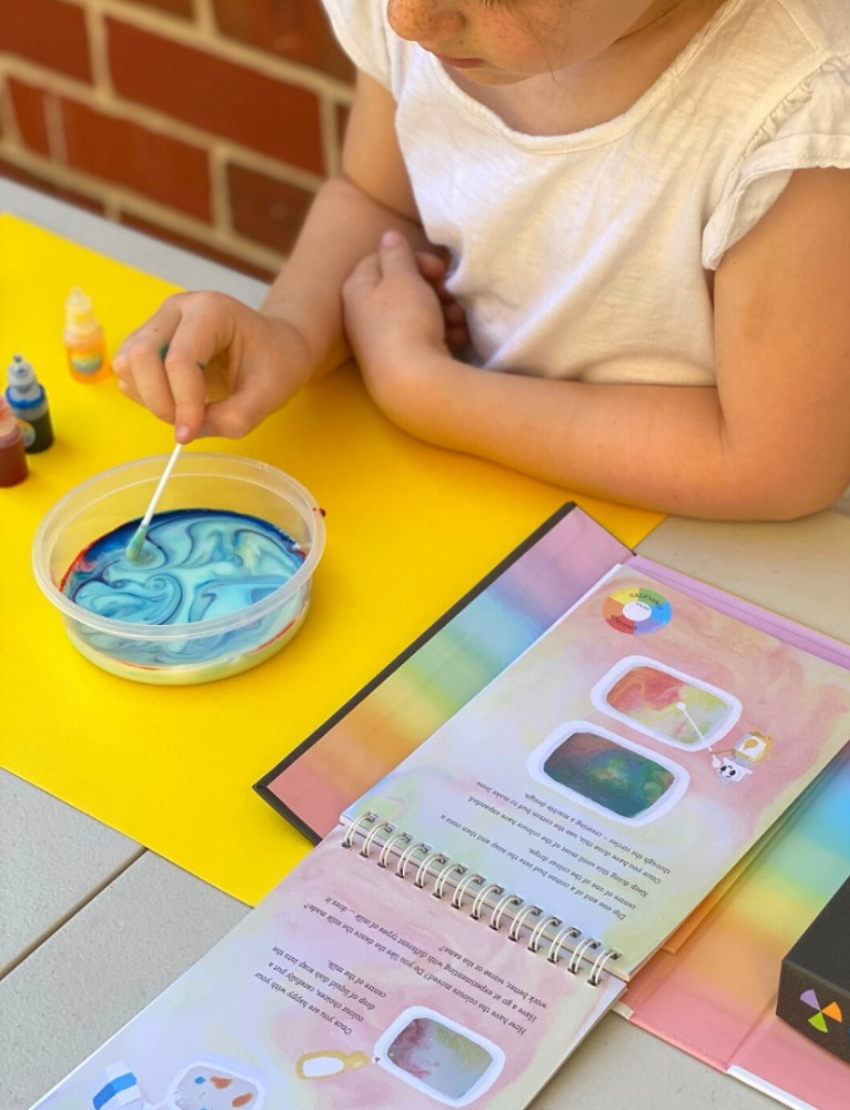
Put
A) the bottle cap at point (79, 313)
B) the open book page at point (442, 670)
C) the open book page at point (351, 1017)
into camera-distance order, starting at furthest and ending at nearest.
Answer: the bottle cap at point (79, 313), the open book page at point (442, 670), the open book page at point (351, 1017)

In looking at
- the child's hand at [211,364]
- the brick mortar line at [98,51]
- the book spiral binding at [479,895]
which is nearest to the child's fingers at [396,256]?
the child's hand at [211,364]

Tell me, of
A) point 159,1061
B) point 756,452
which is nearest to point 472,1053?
point 159,1061

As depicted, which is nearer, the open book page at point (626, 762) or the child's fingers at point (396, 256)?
the open book page at point (626, 762)

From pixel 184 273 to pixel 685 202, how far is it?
0.41m

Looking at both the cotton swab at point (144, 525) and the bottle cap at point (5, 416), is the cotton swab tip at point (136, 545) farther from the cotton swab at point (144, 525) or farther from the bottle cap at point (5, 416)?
the bottle cap at point (5, 416)

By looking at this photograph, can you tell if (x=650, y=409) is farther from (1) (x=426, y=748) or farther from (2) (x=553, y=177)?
(1) (x=426, y=748)

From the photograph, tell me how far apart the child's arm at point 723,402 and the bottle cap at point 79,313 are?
0.19 m

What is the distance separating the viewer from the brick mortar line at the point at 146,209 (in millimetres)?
1839

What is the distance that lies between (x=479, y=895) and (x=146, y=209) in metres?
1.46

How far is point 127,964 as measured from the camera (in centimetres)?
65

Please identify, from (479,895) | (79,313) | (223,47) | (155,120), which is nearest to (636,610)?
(479,895)

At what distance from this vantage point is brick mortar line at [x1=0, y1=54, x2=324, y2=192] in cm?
172

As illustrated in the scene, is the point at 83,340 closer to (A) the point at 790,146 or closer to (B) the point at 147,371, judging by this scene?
(B) the point at 147,371

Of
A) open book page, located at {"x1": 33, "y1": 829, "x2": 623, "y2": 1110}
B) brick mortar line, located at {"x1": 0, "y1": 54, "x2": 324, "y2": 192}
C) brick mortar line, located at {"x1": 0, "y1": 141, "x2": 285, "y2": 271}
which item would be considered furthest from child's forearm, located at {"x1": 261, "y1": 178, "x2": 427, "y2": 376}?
brick mortar line, located at {"x1": 0, "y1": 141, "x2": 285, "y2": 271}
